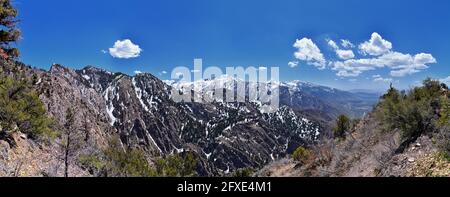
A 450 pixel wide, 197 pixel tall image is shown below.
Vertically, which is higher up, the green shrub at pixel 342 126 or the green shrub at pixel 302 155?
the green shrub at pixel 342 126

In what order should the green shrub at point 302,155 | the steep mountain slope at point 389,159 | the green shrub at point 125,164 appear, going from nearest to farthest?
the steep mountain slope at point 389,159, the green shrub at point 125,164, the green shrub at point 302,155

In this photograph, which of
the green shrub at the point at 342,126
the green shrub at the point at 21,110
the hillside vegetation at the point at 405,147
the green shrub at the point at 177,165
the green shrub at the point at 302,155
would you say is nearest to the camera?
the hillside vegetation at the point at 405,147

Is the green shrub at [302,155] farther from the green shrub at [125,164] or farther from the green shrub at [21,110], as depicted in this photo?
the green shrub at [21,110]

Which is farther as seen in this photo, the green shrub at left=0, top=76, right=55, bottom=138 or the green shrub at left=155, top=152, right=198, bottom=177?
the green shrub at left=0, top=76, right=55, bottom=138

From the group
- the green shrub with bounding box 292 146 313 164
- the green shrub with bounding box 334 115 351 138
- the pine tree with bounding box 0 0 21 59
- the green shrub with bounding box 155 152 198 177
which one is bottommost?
the green shrub with bounding box 292 146 313 164

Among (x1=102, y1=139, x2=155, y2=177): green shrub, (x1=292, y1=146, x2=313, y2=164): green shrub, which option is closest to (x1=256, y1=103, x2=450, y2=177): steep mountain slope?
(x1=292, y1=146, x2=313, y2=164): green shrub

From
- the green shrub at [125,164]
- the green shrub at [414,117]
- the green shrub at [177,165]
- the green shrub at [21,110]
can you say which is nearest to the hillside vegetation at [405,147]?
the green shrub at [414,117]

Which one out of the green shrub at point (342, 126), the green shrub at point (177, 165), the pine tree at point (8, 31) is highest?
the pine tree at point (8, 31)

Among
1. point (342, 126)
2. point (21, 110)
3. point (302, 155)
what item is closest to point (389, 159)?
point (302, 155)

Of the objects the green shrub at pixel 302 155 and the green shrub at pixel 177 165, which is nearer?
the green shrub at pixel 177 165

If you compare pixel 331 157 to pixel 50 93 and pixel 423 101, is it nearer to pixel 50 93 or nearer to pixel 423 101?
pixel 423 101

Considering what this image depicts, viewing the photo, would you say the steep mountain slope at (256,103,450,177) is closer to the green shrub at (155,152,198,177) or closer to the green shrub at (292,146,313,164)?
the green shrub at (292,146,313,164)
